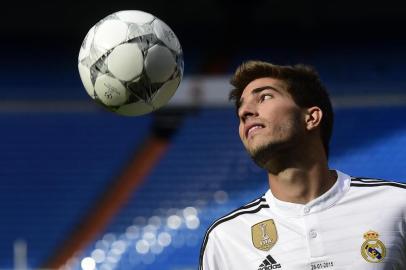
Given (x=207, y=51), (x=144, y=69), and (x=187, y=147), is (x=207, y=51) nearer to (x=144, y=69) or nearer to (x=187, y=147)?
(x=187, y=147)

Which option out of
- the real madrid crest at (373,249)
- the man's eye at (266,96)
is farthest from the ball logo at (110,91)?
the real madrid crest at (373,249)

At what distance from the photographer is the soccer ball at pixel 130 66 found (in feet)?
11.3

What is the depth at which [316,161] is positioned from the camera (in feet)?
10.5

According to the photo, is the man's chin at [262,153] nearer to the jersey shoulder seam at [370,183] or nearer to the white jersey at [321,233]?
the white jersey at [321,233]

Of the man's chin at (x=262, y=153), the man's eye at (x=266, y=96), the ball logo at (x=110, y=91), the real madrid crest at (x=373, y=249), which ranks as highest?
the ball logo at (x=110, y=91)

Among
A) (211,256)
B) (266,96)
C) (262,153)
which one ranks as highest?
(266,96)

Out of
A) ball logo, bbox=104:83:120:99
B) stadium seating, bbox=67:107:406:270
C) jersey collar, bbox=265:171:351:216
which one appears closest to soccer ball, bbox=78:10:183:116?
ball logo, bbox=104:83:120:99

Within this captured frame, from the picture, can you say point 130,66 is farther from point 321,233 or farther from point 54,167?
point 54,167

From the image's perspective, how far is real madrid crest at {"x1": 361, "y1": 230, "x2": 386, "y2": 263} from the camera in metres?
2.89

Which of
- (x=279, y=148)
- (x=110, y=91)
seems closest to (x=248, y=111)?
(x=279, y=148)

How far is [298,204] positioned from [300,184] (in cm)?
8

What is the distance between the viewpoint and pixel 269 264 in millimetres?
3012

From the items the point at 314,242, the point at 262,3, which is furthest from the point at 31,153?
the point at 314,242

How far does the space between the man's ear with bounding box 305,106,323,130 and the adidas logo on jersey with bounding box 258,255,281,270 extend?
22.1 inches
